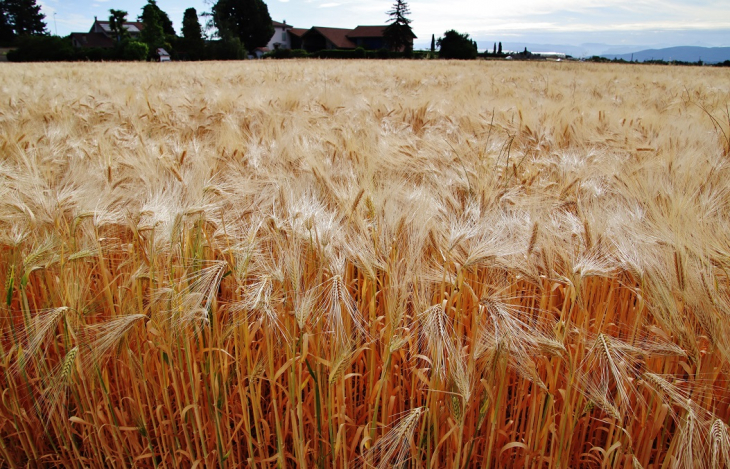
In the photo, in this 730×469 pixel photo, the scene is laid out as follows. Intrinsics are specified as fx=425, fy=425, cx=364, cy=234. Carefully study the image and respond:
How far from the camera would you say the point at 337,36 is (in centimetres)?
5791

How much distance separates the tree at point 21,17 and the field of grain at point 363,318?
75069 mm

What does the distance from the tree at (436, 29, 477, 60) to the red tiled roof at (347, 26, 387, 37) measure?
766 inches

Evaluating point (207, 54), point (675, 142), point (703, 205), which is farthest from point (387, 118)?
point (207, 54)

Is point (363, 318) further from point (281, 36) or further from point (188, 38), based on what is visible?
point (281, 36)

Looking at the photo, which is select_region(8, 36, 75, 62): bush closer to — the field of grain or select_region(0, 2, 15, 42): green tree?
select_region(0, 2, 15, 42): green tree

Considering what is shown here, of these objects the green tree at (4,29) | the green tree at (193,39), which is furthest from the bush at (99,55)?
the green tree at (4,29)

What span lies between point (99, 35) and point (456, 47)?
51909mm

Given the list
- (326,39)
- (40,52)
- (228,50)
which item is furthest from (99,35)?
(228,50)

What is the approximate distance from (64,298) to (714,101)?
669 centimetres

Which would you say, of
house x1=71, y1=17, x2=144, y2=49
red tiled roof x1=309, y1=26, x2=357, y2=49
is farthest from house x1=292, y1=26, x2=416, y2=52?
house x1=71, y1=17, x2=144, y2=49

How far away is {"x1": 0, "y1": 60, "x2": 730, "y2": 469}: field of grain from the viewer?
1.02m

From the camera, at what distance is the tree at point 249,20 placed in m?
55.5

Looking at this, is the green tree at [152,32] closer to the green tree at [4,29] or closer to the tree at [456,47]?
the tree at [456,47]

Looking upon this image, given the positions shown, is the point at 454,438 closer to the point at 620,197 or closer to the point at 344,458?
the point at 344,458
